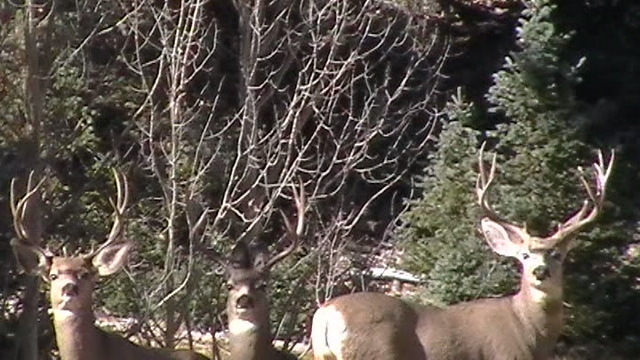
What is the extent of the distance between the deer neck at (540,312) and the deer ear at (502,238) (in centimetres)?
28

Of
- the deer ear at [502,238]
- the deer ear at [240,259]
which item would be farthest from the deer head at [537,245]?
the deer ear at [240,259]

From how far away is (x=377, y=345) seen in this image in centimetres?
933

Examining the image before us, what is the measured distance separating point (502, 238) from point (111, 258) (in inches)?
97.7

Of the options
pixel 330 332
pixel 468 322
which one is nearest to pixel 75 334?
pixel 330 332

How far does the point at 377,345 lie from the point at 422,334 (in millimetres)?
317

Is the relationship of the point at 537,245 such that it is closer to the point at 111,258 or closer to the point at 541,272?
the point at 541,272

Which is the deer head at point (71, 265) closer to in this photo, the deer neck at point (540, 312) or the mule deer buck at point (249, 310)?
the mule deer buck at point (249, 310)

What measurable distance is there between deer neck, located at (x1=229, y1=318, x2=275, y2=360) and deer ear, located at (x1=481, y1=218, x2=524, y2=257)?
5.41ft

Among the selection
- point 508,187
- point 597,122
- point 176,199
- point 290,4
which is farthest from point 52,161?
point 597,122

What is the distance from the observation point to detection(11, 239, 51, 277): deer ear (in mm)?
9227

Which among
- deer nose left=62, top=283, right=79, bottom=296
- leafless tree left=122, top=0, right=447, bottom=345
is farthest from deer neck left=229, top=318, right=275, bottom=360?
leafless tree left=122, top=0, right=447, bottom=345

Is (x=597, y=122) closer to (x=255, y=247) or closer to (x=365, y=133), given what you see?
(x=365, y=133)

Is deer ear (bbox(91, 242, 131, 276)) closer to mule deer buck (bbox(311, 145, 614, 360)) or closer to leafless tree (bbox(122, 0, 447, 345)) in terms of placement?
mule deer buck (bbox(311, 145, 614, 360))

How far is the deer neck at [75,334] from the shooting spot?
910 cm
